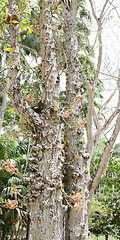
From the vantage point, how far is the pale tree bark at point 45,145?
1.36 meters

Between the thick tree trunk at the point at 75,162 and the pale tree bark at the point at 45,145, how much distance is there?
24cm

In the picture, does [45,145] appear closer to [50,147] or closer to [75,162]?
[50,147]

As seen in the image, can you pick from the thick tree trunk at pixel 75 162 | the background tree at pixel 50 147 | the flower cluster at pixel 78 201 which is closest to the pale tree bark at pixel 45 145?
the background tree at pixel 50 147

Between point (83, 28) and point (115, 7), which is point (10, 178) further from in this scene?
point (115, 7)

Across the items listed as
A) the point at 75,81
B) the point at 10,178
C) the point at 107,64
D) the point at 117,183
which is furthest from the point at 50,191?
the point at 117,183

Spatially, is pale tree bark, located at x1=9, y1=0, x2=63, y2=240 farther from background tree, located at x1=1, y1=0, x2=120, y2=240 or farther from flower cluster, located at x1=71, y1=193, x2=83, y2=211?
flower cluster, located at x1=71, y1=193, x2=83, y2=211

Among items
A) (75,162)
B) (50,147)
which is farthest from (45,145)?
(75,162)

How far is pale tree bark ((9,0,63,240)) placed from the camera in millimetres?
1358

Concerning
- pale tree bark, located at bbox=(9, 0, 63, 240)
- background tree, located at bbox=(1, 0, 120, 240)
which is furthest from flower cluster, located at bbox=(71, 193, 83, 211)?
pale tree bark, located at bbox=(9, 0, 63, 240)

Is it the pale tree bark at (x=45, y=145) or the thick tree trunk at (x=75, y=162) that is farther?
the thick tree trunk at (x=75, y=162)

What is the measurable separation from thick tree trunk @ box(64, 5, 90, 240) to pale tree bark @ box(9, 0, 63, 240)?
24 cm

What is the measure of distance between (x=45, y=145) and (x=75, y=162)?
507 millimetres

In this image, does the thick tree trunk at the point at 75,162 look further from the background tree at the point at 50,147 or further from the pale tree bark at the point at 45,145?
the pale tree bark at the point at 45,145

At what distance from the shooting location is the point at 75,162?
6.24 ft
